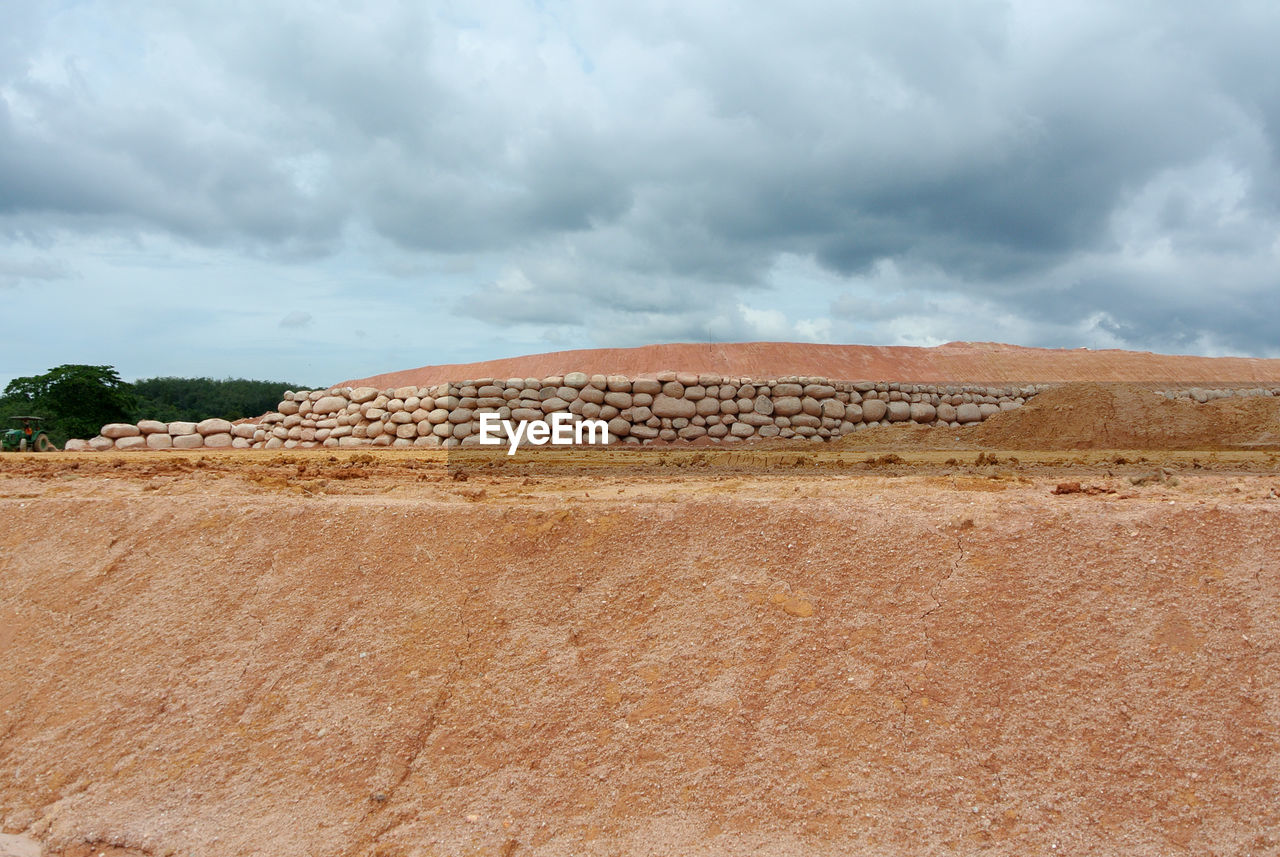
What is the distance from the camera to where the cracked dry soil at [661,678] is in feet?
12.1

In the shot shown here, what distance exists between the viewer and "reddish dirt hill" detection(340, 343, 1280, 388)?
2162 centimetres

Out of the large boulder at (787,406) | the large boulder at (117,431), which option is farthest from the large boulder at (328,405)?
the large boulder at (787,406)

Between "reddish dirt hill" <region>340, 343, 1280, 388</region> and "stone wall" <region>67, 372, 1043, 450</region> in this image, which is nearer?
"stone wall" <region>67, 372, 1043, 450</region>

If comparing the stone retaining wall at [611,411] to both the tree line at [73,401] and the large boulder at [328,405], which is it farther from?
the tree line at [73,401]

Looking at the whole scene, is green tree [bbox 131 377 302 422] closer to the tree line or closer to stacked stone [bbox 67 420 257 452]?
the tree line

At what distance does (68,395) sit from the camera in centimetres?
2122

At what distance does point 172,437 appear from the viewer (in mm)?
15977

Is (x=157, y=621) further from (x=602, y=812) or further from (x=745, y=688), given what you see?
(x=745, y=688)

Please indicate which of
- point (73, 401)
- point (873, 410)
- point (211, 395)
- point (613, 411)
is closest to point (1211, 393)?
point (873, 410)

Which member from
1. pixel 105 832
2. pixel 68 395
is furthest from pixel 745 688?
pixel 68 395

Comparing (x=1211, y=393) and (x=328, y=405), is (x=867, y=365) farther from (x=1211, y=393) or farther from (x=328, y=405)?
(x=328, y=405)

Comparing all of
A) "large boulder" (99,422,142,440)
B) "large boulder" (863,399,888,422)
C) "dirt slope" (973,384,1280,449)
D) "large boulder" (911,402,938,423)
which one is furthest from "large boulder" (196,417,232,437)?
"dirt slope" (973,384,1280,449)

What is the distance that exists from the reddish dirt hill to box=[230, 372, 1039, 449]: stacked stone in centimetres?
561

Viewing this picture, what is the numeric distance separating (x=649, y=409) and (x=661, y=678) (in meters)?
10.4
